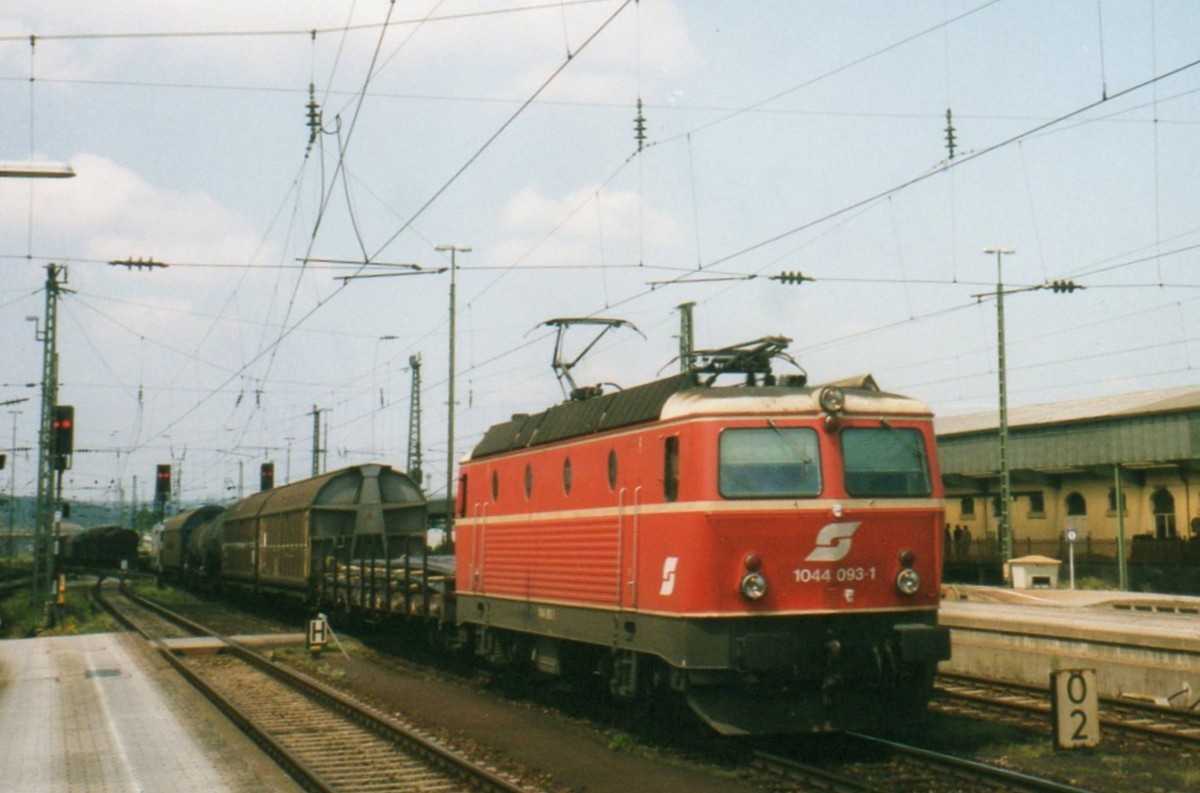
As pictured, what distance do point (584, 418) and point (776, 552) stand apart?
11.6ft

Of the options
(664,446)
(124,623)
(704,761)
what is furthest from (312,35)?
(124,623)

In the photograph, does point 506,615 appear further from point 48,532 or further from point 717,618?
point 48,532

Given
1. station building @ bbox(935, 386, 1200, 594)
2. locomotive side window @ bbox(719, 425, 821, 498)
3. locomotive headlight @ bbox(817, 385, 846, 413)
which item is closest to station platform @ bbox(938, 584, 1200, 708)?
locomotive side window @ bbox(719, 425, 821, 498)

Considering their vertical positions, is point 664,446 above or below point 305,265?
below

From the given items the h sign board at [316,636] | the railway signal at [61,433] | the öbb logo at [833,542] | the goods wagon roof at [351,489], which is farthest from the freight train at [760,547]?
the railway signal at [61,433]

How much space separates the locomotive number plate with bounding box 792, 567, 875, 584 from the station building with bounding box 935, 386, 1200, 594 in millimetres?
29435

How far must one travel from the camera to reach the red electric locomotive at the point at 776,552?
38.5 ft

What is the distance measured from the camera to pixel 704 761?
12.2 m

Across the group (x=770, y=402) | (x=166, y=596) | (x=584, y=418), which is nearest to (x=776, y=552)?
(x=770, y=402)

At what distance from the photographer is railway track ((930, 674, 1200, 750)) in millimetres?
12864

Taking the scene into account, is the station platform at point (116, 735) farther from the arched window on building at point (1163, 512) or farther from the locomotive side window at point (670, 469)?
the arched window on building at point (1163, 512)

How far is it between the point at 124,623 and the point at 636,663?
2429cm

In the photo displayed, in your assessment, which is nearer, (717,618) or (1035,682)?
(717,618)

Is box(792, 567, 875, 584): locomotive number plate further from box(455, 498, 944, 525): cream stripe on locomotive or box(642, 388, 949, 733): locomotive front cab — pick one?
box(455, 498, 944, 525): cream stripe on locomotive
